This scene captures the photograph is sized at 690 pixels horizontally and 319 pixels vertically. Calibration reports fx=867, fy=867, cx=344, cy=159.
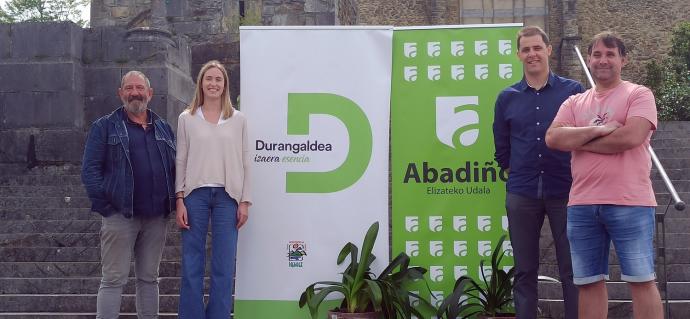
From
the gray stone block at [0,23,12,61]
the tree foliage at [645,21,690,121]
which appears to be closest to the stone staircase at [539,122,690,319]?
the gray stone block at [0,23,12,61]

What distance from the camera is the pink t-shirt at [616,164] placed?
15.0 ft

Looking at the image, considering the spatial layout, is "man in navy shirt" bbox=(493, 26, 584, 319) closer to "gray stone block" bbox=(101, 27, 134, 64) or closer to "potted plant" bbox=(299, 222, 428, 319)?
"potted plant" bbox=(299, 222, 428, 319)

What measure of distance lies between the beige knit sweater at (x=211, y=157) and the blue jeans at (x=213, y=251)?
74 millimetres

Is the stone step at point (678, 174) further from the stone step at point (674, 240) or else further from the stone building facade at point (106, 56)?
the stone building facade at point (106, 56)

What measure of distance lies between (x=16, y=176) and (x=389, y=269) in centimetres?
612

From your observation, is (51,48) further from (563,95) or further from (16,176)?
(563,95)

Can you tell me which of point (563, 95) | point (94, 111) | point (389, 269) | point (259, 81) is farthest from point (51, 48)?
point (563, 95)

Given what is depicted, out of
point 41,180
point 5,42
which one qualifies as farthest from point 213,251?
point 5,42

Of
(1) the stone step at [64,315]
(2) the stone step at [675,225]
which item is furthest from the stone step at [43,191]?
(2) the stone step at [675,225]

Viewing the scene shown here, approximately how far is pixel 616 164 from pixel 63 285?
466cm

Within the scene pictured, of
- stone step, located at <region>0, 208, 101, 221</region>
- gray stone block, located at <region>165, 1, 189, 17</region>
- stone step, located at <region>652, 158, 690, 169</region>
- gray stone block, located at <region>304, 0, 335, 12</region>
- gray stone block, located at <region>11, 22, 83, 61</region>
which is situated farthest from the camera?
gray stone block, located at <region>165, 1, 189, 17</region>

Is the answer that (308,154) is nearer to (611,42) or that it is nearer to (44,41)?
(611,42)

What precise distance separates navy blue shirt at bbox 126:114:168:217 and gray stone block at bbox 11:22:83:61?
5.61 m

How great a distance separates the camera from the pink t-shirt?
15.0 ft
